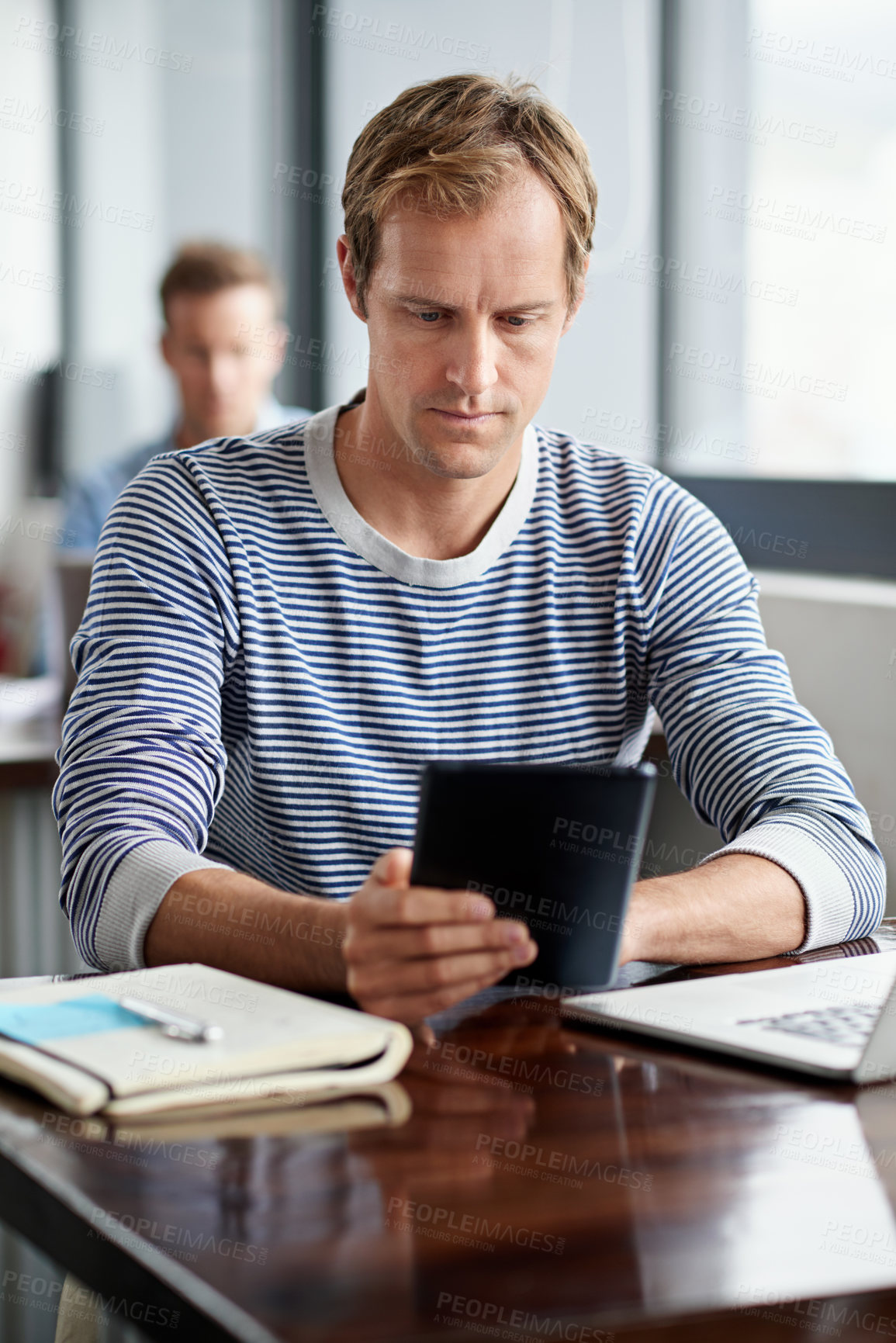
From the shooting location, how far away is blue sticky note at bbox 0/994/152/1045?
0.82m

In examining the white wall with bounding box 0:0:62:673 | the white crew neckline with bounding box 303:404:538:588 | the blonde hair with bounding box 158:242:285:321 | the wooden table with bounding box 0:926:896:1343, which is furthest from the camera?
the white wall with bounding box 0:0:62:673

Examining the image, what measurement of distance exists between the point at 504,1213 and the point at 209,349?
283 cm

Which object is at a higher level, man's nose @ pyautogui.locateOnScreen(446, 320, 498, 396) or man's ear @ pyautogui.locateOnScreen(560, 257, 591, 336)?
man's ear @ pyautogui.locateOnScreen(560, 257, 591, 336)

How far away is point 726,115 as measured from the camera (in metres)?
2.49

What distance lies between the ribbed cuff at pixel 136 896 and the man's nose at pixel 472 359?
19.0 inches

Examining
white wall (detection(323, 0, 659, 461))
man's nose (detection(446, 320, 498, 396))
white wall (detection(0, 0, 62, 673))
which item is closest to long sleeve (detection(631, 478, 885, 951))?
man's nose (detection(446, 320, 498, 396))

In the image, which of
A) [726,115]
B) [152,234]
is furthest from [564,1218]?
[152,234]

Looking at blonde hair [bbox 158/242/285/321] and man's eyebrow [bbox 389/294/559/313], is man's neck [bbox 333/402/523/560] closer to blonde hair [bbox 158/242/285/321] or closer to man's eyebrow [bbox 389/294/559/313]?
man's eyebrow [bbox 389/294/559/313]

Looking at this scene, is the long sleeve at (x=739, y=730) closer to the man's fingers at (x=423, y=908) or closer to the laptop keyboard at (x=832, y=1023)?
the laptop keyboard at (x=832, y=1023)

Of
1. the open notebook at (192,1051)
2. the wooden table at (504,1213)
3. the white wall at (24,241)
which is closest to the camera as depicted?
the wooden table at (504,1213)

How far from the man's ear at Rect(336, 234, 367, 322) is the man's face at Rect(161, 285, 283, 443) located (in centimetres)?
180

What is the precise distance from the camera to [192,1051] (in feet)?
2.57

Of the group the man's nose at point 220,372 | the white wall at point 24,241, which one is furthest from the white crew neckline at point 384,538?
the white wall at point 24,241

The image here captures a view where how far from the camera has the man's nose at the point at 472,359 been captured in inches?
50.8
